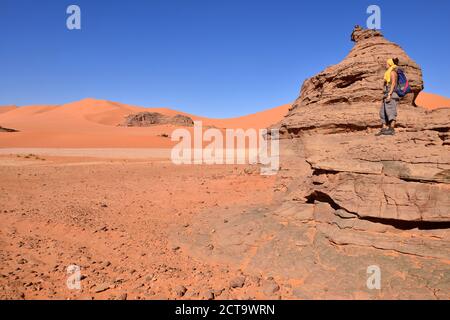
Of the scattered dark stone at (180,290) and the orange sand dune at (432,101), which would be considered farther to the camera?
the orange sand dune at (432,101)

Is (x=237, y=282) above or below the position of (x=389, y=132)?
below

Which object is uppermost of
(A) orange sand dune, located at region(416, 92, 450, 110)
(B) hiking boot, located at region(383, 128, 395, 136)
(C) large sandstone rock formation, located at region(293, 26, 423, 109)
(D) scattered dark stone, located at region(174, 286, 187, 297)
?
(A) orange sand dune, located at region(416, 92, 450, 110)

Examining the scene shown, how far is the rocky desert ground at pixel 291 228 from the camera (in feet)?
12.9

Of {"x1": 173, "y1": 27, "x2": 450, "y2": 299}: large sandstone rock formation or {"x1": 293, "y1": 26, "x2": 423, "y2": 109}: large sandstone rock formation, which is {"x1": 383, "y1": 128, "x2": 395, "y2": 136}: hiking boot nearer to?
{"x1": 173, "y1": 27, "x2": 450, "y2": 299}: large sandstone rock formation

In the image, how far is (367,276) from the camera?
388 cm

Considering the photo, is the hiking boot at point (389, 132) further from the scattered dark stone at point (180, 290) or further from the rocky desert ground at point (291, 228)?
the scattered dark stone at point (180, 290)

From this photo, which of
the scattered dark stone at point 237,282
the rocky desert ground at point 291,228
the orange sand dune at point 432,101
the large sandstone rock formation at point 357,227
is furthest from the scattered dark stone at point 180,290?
the orange sand dune at point 432,101

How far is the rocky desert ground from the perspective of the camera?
3.92 m

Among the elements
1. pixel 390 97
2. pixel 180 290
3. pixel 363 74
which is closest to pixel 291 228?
pixel 180 290

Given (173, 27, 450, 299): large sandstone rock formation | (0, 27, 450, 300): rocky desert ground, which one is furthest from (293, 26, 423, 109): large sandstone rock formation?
(173, 27, 450, 299): large sandstone rock formation

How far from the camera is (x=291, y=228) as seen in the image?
5.25 meters

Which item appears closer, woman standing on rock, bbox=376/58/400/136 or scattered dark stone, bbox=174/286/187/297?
scattered dark stone, bbox=174/286/187/297

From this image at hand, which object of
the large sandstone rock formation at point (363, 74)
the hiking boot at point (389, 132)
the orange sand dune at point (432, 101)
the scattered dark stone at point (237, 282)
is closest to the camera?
the scattered dark stone at point (237, 282)

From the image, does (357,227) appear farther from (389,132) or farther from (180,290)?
(180,290)
